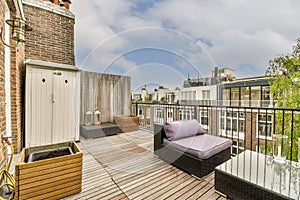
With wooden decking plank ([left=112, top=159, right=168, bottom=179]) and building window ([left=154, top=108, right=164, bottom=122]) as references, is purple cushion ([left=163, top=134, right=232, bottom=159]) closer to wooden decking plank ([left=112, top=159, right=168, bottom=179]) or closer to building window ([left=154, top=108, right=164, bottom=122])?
wooden decking plank ([left=112, top=159, right=168, bottom=179])

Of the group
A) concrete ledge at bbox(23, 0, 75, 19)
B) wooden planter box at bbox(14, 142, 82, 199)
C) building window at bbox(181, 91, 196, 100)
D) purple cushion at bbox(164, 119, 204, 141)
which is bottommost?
wooden planter box at bbox(14, 142, 82, 199)

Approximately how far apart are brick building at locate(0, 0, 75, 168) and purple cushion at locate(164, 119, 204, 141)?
2764mm

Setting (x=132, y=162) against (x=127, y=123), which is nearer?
(x=132, y=162)

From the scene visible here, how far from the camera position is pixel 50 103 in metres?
3.11

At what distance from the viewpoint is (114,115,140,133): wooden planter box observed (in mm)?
4598

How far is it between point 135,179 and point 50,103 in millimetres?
2493

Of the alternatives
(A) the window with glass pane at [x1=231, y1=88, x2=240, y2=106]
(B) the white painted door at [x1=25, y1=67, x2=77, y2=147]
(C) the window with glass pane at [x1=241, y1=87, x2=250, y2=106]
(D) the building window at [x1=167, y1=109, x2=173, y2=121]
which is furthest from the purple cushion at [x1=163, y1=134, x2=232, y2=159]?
(C) the window with glass pane at [x1=241, y1=87, x2=250, y2=106]

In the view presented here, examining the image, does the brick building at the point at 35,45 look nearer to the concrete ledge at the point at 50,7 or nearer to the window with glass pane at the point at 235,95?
the concrete ledge at the point at 50,7

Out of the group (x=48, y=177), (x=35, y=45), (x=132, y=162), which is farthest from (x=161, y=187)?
(x=35, y=45)

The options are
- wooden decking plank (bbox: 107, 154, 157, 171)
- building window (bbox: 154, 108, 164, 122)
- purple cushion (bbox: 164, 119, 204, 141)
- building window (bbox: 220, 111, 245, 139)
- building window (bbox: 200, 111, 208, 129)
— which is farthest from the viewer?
building window (bbox: 154, 108, 164, 122)

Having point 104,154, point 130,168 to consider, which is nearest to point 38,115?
point 104,154

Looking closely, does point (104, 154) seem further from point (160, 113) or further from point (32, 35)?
point (32, 35)

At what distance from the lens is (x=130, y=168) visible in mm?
2301

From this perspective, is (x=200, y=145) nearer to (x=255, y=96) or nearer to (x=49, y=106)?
(x=49, y=106)
